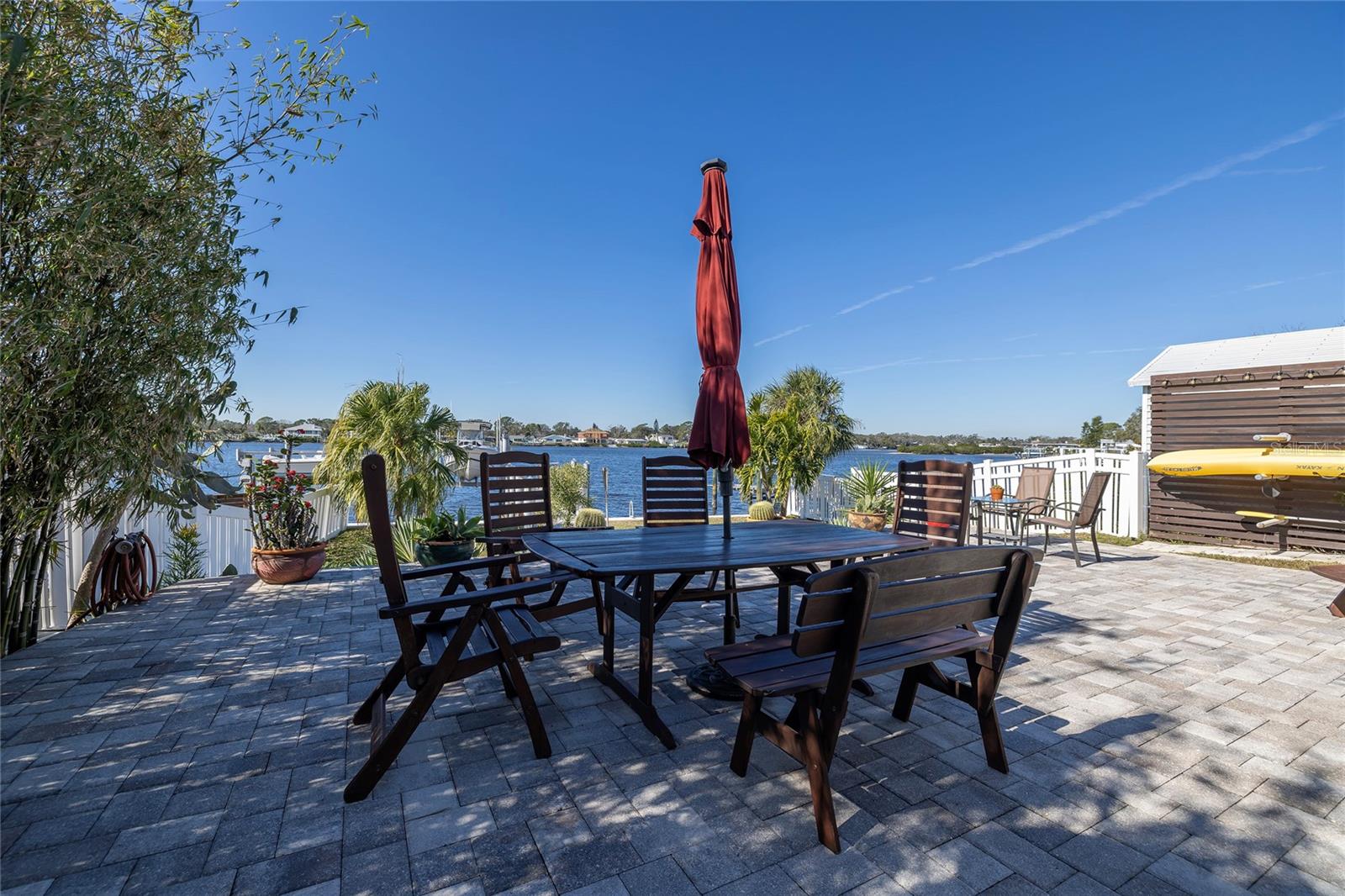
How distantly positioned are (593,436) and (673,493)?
2668cm

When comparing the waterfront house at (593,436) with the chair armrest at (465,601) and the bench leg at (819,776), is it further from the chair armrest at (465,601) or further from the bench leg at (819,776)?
the bench leg at (819,776)

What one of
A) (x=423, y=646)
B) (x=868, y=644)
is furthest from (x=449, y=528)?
(x=868, y=644)

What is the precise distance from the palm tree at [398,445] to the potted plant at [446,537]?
5.82ft

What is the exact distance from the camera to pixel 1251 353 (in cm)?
854

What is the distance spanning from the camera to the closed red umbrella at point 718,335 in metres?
3.07

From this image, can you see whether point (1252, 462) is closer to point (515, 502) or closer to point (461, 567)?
point (515, 502)

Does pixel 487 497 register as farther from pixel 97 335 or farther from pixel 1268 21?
pixel 1268 21

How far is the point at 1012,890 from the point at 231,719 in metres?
3.09

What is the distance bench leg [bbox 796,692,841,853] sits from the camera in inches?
64.9

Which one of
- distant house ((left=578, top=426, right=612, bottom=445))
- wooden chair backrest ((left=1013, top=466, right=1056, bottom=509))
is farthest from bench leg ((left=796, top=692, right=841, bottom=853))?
distant house ((left=578, top=426, right=612, bottom=445))

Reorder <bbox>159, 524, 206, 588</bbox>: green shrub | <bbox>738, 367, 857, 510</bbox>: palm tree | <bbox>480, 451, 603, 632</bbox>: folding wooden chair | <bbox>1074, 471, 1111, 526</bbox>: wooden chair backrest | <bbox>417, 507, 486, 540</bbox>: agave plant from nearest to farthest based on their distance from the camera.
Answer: <bbox>480, 451, 603, 632</bbox>: folding wooden chair < <bbox>159, 524, 206, 588</bbox>: green shrub < <bbox>1074, 471, 1111, 526</bbox>: wooden chair backrest < <bbox>417, 507, 486, 540</bbox>: agave plant < <bbox>738, 367, 857, 510</bbox>: palm tree

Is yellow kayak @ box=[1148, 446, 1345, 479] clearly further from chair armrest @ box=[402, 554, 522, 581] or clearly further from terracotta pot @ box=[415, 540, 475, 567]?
terracotta pot @ box=[415, 540, 475, 567]

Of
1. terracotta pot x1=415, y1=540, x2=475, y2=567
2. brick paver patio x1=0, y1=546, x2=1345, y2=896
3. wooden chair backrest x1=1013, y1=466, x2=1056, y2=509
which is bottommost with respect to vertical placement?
brick paver patio x1=0, y1=546, x2=1345, y2=896

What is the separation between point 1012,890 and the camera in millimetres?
1482
